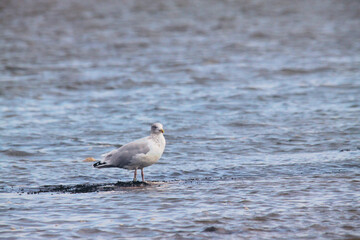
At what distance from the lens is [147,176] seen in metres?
9.62

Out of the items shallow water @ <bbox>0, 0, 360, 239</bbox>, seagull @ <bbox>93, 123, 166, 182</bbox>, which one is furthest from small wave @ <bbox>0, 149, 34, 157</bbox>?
seagull @ <bbox>93, 123, 166, 182</bbox>

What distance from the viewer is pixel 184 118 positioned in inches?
567

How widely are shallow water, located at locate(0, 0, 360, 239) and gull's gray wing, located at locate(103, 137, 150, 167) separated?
332 millimetres

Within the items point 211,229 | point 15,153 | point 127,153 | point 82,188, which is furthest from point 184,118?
point 211,229

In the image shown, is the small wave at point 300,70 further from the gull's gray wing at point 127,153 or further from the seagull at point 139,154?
the gull's gray wing at point 127,153

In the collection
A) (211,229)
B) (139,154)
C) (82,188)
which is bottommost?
(211,229)

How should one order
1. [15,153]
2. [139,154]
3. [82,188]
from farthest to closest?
[15,153] → [139,154] → [82,188]

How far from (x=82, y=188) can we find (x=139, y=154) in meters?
0.91

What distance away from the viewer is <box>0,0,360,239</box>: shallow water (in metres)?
7.24

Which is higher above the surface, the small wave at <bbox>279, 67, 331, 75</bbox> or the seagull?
the small wave at <bbox>279, 67, 331, 75</bbox>

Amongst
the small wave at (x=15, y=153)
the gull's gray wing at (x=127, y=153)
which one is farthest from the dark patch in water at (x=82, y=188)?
the small wave at (x=15, y=153)

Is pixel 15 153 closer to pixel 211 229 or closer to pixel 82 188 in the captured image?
pixel 82 188

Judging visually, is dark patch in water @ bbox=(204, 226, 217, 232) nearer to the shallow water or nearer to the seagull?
the shallow water

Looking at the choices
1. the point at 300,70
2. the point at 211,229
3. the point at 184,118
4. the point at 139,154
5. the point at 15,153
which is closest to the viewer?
the point at 211,229
